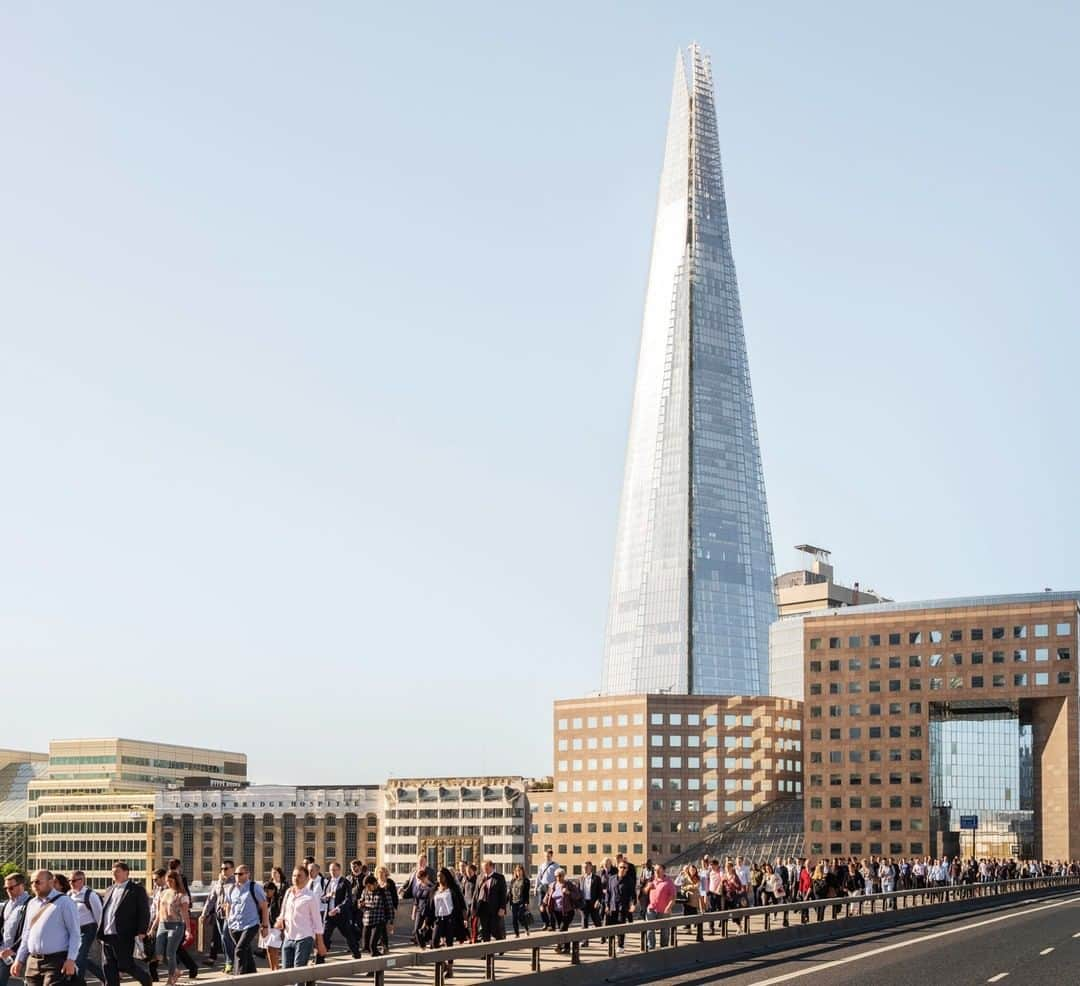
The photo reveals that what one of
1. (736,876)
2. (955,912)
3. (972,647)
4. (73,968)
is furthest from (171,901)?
(972,647)

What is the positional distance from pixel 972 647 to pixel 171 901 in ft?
555

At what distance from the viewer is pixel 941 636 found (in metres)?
190

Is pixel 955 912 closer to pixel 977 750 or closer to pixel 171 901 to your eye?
pixel 171 901

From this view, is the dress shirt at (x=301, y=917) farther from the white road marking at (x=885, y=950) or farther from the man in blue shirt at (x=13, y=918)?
the white road marking at (x=885, y=950)

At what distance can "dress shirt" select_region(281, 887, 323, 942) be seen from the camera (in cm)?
2688

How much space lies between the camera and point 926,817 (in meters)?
189

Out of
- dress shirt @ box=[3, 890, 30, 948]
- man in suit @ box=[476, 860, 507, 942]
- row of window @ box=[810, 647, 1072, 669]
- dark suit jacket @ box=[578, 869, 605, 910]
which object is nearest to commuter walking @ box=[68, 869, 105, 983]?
dress shirt @ box=[3, 890, 30, 948]

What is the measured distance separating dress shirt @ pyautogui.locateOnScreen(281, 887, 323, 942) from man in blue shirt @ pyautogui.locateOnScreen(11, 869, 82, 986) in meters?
6.35

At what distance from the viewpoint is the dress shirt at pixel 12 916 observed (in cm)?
2322

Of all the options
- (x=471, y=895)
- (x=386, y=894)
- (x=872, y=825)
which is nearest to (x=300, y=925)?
(x=386, y=894)

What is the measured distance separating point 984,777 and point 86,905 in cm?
17808

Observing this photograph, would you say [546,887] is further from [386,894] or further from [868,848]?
[868,848]

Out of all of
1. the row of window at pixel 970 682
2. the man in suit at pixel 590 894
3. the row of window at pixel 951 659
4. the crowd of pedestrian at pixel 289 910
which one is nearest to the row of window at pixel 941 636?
the row of window at pixel 951 659

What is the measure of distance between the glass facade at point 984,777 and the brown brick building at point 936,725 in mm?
115
